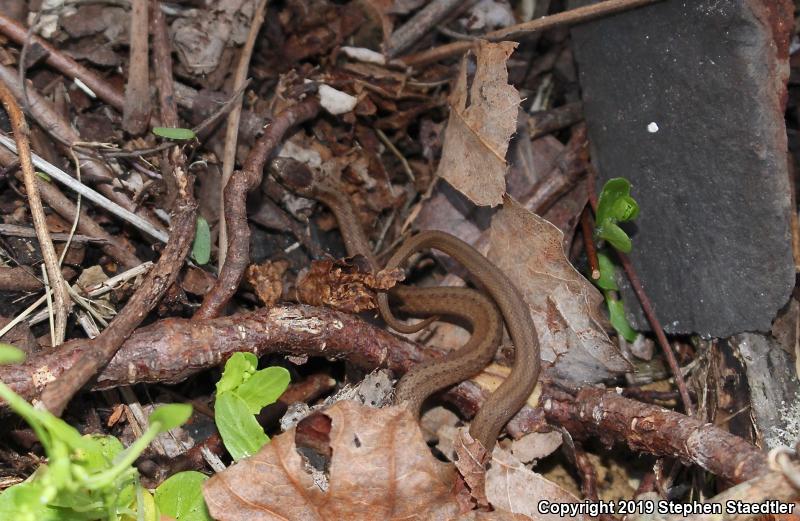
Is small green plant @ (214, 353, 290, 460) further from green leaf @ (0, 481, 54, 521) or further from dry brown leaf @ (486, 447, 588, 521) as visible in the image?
dry brown leaf @ (486, 447, 588, 521)

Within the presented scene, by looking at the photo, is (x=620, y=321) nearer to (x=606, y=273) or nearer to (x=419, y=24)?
(x=606, y=273)

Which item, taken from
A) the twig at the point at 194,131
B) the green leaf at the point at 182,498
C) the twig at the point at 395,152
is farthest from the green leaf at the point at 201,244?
the twig at the point at 395,152

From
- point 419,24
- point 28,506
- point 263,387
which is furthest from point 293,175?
point 28,506

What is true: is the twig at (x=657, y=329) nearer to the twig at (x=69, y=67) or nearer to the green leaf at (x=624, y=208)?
the green leaf at (x=624, y=208)

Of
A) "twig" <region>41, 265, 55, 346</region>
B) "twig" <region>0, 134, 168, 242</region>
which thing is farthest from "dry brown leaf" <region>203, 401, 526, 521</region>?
"twig" <region>0, 134, 168, 242</region>

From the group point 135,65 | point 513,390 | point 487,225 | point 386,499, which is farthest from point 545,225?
point 135,65
